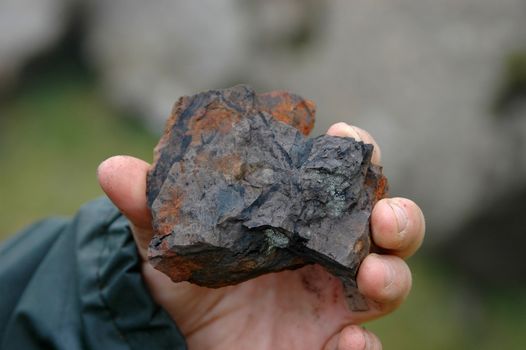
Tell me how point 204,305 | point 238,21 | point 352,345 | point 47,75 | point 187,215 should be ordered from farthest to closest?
point 47,75, point 238,21, point 204,305, point 352,345, point 187,215

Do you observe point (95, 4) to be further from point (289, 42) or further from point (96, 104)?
point (289, 42)

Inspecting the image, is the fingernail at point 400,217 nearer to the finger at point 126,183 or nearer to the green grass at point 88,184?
the finger at point 126,183

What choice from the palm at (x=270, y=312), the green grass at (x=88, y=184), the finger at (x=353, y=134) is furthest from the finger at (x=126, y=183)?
the green grass at (x=88, y=184)

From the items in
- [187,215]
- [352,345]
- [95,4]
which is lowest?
[352,345]

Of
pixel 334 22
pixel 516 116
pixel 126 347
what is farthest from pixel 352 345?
pixel 334 22

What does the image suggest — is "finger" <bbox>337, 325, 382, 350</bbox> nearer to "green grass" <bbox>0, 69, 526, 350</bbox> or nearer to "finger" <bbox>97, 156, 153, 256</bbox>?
"finger" <bbox>97, 156, 153, 256</bbox>

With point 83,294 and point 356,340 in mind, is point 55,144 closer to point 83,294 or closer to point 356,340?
point 83,294

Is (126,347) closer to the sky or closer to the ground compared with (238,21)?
closer to the ground
